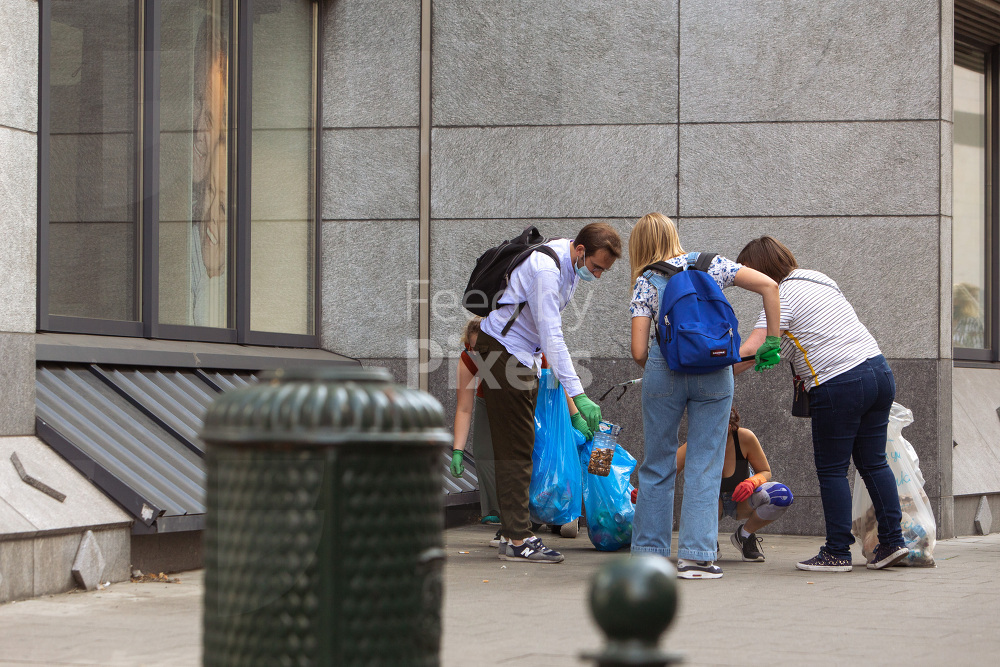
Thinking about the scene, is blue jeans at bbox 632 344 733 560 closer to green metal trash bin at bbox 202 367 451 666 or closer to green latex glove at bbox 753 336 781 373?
green latex glove at bbox 753 336 781 373

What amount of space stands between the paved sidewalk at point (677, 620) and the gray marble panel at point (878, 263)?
7.19 ft

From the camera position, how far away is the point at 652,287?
612 centimetres

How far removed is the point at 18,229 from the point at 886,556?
4.90 m

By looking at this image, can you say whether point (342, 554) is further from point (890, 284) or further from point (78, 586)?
point (890, 284)

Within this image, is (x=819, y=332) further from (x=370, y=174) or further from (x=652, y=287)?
(x=370, y=174)

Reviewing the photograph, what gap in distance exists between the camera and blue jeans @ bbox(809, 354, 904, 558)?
6.44 m

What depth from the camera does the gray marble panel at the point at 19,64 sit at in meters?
5.94

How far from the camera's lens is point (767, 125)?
8758mm

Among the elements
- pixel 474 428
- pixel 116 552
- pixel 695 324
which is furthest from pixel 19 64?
pixel 695 324

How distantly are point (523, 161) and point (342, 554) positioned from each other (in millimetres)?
6857

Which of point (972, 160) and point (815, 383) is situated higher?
point (972, 160)

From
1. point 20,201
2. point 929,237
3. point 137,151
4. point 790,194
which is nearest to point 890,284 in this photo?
point 929,237

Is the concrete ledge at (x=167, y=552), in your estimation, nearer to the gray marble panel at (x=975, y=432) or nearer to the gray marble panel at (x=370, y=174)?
the gray marble panel at (x=370, y=174)

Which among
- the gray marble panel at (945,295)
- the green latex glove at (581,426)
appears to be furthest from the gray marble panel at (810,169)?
the green latex glove at (581,426)
